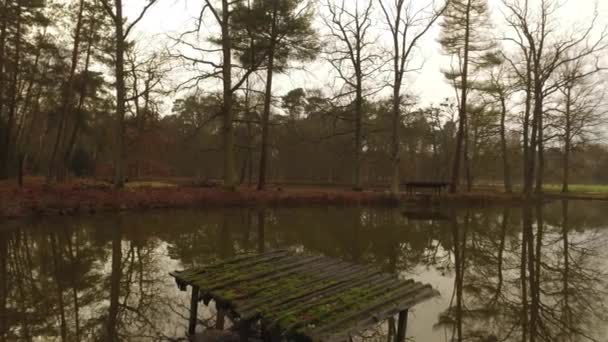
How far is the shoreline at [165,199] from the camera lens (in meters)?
13.9

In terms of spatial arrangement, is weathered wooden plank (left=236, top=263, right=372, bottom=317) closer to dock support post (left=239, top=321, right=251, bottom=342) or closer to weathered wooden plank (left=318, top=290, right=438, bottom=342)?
dock support post (left=239, top=321, right=251, bottom=342)

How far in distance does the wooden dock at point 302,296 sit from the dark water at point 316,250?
31.9 inches

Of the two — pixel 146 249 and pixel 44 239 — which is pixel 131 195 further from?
pixel 146 249

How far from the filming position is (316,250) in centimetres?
896

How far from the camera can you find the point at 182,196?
17703 mm

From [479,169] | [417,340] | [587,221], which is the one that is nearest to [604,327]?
[417,340]

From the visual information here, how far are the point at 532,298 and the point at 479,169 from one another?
118 feet

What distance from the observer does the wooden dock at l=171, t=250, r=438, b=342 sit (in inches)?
127

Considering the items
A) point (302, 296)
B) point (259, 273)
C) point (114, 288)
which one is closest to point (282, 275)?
point (259, 273)

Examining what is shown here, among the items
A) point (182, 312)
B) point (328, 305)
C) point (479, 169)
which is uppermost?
point (479, 169)

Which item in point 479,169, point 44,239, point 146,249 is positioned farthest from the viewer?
point 479,169

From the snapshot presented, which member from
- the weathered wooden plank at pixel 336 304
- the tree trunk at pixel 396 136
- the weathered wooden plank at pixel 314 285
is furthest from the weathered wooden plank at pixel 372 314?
the tree trunk at pixel 396 136

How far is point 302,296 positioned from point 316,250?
17.1 ft

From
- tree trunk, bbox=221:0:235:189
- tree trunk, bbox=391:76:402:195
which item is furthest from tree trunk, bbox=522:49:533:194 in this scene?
tree trunk, bbox=221:0:235:189
